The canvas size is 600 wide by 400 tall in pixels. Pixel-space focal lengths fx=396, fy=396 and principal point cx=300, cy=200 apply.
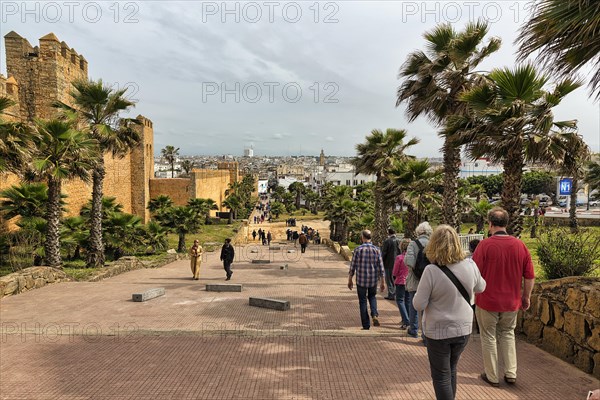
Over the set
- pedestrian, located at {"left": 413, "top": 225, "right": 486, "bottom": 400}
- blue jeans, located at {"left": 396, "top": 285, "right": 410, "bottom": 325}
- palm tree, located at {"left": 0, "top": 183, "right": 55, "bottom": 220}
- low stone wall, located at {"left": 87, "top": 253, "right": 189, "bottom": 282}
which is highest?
palm tree, located at {"left": 0, "top": 183, "right": 55, "bottom": 220}

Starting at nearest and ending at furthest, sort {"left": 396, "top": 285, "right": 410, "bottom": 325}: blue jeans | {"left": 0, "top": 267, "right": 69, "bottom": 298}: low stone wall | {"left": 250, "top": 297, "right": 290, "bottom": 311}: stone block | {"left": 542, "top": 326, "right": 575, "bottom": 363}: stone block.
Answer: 1. {"left": 542, "top": 326, "right": 575, "bottom": 363}: stone block
2. {"left": 396, "top": 285, "right": 410, "bottom": 325}: blue jeans
3. {"left": 250, "top": 297, "right": 290, "bottom": 311}: stone block
4. {"left": 0, "top": 267, "right": 69, "bottom": 298}: low stone wall

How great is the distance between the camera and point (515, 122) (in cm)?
772

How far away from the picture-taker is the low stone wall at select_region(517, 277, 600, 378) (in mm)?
4320

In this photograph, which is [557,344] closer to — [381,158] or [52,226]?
[52,226]

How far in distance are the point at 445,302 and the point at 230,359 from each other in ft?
9.26

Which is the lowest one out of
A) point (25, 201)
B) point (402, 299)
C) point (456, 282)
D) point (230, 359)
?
point (230, 359)

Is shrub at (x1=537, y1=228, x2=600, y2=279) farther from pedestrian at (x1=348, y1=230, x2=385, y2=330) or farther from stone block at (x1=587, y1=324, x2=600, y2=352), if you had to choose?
pedestrian at (x1=348, y1=230, x2=385, y2=330)

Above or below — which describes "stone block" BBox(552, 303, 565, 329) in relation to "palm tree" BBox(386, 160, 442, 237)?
below

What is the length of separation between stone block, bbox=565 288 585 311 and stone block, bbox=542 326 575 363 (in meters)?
0.37

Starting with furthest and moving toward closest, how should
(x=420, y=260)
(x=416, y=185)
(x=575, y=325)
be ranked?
(x=416, y=185), (x=420, y=260), (x=575, y=325)

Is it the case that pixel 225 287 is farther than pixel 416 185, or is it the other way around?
pixel 416 185

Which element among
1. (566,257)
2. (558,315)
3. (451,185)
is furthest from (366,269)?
(451,185)

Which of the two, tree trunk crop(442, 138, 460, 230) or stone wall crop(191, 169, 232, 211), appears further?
stone wall crop(191, 169, 232, 211)

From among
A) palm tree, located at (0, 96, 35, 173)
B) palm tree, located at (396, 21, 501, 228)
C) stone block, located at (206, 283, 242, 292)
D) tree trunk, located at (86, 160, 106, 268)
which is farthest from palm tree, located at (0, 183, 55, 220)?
palm tree, located at (396, 21, 501, 228)
